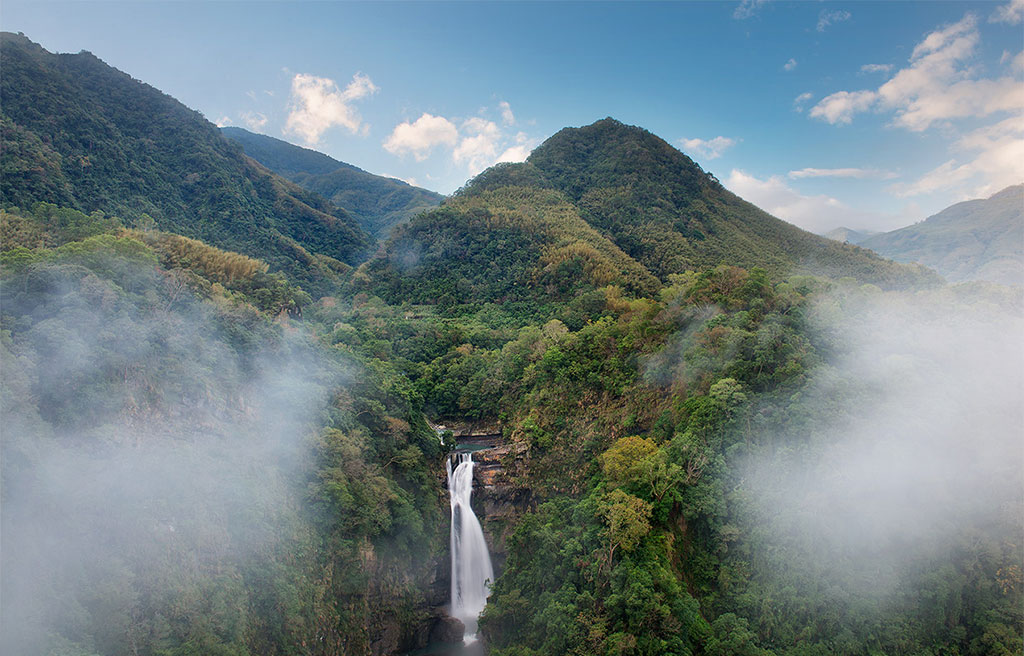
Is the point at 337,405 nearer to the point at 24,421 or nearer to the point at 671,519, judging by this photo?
the point at 24,421

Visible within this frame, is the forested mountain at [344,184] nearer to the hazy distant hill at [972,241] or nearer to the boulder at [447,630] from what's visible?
the hazy distant hill at [972,241]

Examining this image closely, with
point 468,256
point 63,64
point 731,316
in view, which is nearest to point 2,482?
point 731,316

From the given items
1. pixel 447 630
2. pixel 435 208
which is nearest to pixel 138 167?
pixel 435 208

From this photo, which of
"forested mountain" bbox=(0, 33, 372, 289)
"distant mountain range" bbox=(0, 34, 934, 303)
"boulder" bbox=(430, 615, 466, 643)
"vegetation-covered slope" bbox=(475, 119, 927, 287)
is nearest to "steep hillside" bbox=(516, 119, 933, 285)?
"vegetation-covered slope" bbox=(475, 119, 927, 287)

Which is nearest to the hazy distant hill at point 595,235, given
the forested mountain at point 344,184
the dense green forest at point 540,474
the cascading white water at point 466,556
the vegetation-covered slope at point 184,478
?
the dense green forest at point 540,474

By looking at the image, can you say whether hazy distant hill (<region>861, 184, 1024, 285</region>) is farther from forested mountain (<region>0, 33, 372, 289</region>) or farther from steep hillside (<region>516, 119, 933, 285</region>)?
forested mountain (<region>0, 33, 372, 289</region>)

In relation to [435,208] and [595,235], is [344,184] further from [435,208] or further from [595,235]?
[595,235]

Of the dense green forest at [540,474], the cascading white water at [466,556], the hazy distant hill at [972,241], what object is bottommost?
the cascading white water at [466,556]
